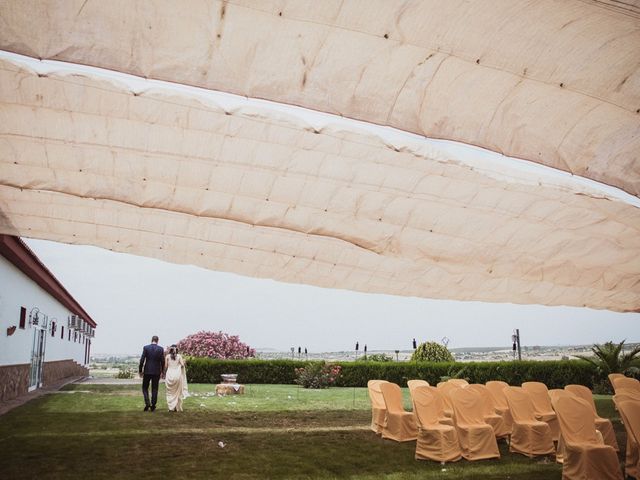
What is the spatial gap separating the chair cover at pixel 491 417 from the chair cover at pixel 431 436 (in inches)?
44.2

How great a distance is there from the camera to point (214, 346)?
28266 millimetres

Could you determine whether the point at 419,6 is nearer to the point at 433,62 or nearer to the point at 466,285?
the point at 433,62

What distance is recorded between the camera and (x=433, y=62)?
484cm

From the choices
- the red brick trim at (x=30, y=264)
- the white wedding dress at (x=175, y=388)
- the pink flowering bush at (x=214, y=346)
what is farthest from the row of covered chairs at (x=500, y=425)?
the pink flowering bush at (x=214, y=346)

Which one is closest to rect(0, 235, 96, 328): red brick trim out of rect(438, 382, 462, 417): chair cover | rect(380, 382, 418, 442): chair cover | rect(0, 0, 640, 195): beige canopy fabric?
rect(0, 0, 640, 195): beige canopy fabric

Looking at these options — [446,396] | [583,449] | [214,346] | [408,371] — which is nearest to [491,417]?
[446,396]

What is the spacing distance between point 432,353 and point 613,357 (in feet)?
23.1

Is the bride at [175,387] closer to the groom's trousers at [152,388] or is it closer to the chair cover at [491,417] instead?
the groom's trousers at [152,388]

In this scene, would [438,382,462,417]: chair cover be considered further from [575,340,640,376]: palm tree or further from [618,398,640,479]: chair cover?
[575,340,640,376]: palm tree

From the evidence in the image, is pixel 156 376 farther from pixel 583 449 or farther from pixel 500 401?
pixel 583 449

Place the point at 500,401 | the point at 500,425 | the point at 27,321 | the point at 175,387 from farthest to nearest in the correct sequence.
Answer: the point at 27,321
the point at 175,387
the point at 500,401
the point at 500,425

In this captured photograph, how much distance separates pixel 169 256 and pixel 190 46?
19.0 ft

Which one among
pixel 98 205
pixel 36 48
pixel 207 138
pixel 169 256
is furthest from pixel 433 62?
pixel 169 256

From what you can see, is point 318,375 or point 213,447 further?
point 318,375
